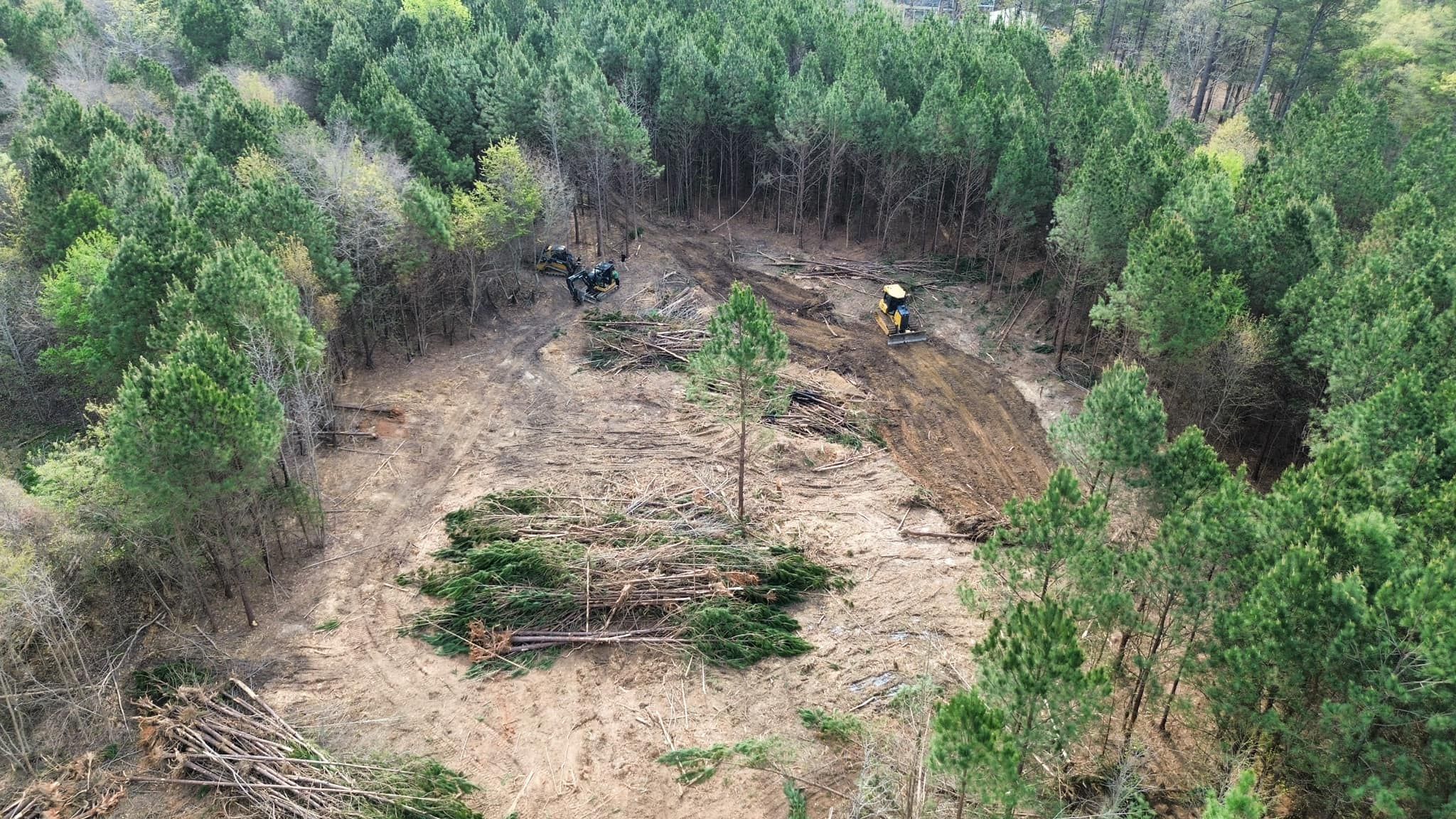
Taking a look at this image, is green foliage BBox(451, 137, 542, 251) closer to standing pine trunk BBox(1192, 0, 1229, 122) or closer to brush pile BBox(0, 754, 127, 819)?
brush pile BBox(0, 754, 127, 819)

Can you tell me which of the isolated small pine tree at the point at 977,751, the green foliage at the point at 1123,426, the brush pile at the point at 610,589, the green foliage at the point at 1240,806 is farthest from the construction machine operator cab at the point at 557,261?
the green foliage at the point at 1240,806

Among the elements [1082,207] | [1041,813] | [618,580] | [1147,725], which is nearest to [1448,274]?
[1082,207]

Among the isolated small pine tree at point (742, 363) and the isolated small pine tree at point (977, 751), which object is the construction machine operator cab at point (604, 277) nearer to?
the isolated small pine tree at point (742, 363)

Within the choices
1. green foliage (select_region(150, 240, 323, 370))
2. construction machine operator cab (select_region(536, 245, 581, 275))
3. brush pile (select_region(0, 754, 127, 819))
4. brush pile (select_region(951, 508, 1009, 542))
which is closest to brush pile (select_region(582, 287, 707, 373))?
construction machine operator cab (select_region(536, 245, 581, 275))

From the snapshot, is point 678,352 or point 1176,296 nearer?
point 1176,296

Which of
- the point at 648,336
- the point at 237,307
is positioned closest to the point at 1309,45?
the point at 648,336

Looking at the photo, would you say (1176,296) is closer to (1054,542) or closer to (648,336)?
(1054,542)
